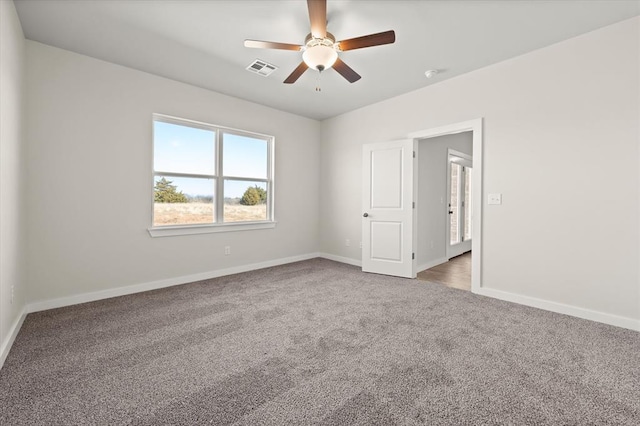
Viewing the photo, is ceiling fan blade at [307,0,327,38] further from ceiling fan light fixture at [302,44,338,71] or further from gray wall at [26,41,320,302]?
gray wall at [26,41,320,302]

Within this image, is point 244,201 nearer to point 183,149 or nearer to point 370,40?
point 183,149

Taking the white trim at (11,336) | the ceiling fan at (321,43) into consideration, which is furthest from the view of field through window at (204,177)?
the ceiling fan at (321,43)

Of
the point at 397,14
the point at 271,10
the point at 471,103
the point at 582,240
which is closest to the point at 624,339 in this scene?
the point at 582,240

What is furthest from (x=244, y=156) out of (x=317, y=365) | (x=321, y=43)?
(x=317, y=365)

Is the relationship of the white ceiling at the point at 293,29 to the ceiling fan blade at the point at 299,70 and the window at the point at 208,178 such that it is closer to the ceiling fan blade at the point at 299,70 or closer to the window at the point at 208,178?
the ceiling fan blade at the point at 299,70

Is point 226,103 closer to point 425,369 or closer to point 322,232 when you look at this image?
point 322,232

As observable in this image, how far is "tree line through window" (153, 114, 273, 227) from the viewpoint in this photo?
3.83 metres

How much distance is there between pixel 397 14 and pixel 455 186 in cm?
450

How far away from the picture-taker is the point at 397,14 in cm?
243

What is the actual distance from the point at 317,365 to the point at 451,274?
3.33m

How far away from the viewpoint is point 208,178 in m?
4.20

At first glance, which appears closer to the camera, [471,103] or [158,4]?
[158,4]

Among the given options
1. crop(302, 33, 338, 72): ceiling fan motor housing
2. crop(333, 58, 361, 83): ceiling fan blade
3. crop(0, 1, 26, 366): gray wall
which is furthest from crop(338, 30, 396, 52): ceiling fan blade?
crop(0, 1, 26, 366): gray wall

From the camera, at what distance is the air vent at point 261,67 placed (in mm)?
3264
